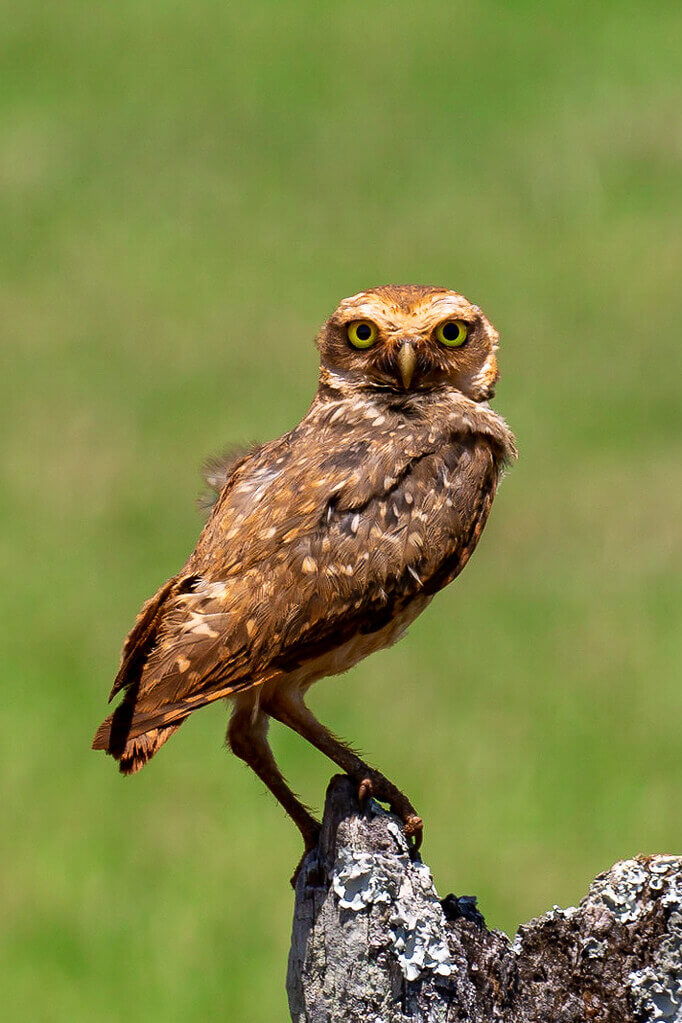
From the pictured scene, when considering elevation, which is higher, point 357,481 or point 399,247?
point 399,247

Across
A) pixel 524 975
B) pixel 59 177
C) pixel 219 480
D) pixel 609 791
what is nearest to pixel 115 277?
pixel 59 177

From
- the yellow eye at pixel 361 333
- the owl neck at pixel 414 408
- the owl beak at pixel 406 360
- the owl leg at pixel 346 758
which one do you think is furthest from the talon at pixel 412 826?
the yellow eye at pixel 361 333

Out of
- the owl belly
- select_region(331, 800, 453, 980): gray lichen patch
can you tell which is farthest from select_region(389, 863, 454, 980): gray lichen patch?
the owl belly

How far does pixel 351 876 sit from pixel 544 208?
54.2 ft

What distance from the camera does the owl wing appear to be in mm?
4660

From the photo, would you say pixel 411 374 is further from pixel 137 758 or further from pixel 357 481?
pixel 137 758

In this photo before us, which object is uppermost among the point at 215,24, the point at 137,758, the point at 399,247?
the point at 215,24

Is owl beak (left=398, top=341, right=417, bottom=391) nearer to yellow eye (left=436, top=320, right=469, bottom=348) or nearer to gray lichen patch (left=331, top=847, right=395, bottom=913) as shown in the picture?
yellow eye (left=436, top=320, right=469, bottom=348)

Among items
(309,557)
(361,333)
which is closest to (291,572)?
(309,557)

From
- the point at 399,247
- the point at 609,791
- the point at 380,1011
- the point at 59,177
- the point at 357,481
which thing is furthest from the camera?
the point at 59,177

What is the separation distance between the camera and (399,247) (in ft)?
62.8

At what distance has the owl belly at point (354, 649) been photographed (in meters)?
5.00

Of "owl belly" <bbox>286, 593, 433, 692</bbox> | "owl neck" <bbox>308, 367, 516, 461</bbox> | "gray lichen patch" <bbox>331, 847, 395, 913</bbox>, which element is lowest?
"gray lichen patch" <bbox>331, 847, 395, 913</bbox>

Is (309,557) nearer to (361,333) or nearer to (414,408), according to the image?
(414,408)
